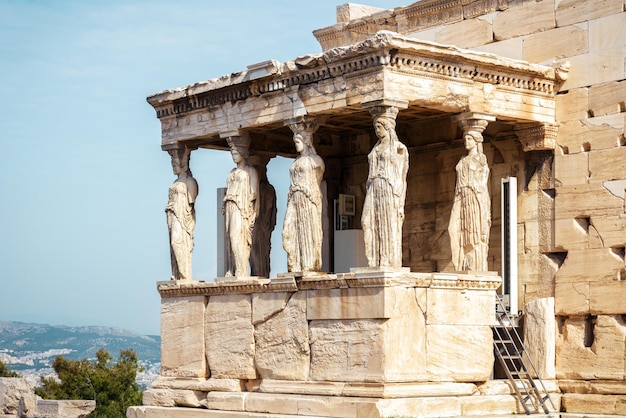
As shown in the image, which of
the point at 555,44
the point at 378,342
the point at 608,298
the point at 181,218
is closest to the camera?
the point at 378,342

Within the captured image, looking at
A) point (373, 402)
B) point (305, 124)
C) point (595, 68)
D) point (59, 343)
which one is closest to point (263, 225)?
point (305, 124)

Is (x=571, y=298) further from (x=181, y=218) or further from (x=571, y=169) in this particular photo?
(x=181, y=218)

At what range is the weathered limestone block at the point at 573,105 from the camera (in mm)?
16953

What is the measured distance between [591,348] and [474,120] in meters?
2.97

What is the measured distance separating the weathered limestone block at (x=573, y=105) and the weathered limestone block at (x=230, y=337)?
4308 millimetres

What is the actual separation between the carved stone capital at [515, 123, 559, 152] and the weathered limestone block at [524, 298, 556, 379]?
1809 mm

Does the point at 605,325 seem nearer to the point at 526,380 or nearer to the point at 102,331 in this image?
the point at 526,380

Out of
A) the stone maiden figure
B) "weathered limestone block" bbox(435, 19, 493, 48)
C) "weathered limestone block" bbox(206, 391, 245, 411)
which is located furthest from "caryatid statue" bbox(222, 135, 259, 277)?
"weathered limestone block" bbox(435, 19, 493, 48)

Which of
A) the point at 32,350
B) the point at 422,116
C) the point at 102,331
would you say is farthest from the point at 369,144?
the point at 102,331

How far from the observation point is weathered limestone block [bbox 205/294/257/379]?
17188mm

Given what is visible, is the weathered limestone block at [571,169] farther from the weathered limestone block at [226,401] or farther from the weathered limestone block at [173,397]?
the weathered limestone block at [173,397]

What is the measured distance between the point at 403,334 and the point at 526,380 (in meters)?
2.19

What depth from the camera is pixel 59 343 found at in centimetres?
8919

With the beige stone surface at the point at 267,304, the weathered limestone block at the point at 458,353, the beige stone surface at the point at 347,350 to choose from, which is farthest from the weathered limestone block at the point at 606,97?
the beige stone surface at the point at 267,304
